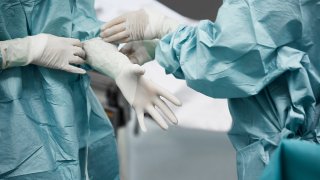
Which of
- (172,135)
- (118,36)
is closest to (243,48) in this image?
(118,36)

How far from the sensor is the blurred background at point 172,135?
2137 mm

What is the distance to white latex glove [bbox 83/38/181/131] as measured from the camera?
117 cm

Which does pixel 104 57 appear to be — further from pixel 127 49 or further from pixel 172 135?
pixel 172 135

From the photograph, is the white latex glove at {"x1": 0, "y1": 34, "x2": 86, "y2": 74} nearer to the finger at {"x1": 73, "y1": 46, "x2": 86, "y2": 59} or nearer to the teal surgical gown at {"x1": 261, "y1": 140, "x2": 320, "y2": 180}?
the finger at {"x1": 73, "y1": 46, "x2": 86, "y2": 59}

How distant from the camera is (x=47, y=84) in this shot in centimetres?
123

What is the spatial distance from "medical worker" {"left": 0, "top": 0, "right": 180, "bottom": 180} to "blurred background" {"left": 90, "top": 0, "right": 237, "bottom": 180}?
0.78m

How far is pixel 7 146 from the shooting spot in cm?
121

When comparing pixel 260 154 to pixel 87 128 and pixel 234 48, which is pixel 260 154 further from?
pixel 87 128

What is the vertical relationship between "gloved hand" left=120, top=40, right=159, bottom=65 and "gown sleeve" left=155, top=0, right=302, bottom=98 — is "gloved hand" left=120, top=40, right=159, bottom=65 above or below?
below

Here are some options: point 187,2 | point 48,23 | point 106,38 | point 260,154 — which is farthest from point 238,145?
point 187,2

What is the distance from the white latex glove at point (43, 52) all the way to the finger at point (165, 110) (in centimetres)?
20

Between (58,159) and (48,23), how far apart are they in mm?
343

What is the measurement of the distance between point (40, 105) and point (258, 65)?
568 mm

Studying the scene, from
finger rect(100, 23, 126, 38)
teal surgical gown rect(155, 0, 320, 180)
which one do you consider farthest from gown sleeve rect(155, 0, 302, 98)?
finger rect(100, 23, 126, 38)
